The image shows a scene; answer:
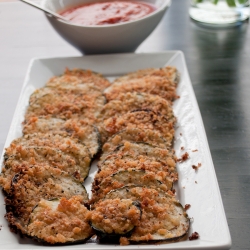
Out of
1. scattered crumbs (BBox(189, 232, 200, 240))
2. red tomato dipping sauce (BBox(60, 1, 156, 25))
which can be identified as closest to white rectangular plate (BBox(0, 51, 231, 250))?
scattered crumbs (BBox(189, 232, 200, 240))

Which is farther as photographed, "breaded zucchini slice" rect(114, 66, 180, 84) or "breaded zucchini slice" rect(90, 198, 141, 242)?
"breaded zucchini slice" rect(114, 66, 180, 84)

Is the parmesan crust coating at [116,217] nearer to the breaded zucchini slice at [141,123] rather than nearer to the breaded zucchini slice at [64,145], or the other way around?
the breaded zucchini slice at [64,145]

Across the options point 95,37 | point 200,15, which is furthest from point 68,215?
point 200,15

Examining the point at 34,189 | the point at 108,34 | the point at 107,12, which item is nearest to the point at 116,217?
the point at 34,189

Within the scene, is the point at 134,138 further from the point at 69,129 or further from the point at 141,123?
the point at 69,129

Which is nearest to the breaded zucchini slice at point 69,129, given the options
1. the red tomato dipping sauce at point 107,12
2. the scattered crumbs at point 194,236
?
the scattered crumbs at point 194,236

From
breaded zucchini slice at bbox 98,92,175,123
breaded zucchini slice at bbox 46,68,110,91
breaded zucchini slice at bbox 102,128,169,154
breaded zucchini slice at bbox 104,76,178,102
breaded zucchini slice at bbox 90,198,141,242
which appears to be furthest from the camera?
breaded zucchini slice at bbox 46,68,110,91

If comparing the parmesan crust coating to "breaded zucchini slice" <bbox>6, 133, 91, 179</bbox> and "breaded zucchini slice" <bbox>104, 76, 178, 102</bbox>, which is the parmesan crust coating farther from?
"breaded zucchini slice" <bbox>104, 76, 178, 102</bbox>
